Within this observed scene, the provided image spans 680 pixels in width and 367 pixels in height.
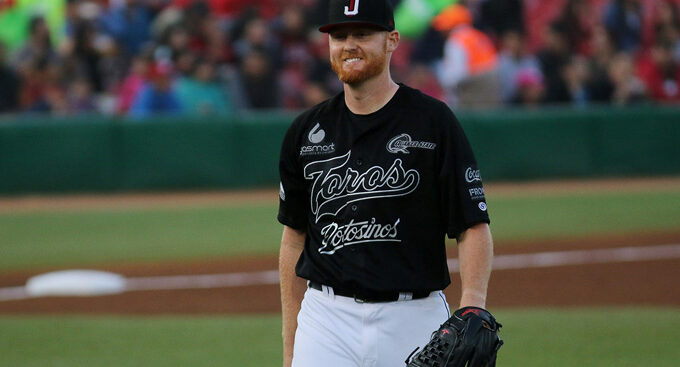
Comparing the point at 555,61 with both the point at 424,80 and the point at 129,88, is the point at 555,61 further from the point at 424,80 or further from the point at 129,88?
the point at 129,88

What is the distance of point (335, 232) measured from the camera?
3699 mm

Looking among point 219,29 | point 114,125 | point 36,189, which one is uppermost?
point 219,29

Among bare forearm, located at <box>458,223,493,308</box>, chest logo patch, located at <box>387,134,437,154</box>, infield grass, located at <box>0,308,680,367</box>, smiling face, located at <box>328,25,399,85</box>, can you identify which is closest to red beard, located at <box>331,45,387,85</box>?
smiling face, located at <box>328,25,399,85</box>

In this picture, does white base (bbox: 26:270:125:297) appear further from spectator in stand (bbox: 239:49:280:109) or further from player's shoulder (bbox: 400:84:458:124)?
player's shoulder (bbox: 400:84:458:124)

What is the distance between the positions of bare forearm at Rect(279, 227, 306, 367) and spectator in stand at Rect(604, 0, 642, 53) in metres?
14.1

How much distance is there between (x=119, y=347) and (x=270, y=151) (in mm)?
7960

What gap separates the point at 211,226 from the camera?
538 inches

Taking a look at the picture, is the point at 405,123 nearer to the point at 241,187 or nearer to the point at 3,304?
the point at 3,304


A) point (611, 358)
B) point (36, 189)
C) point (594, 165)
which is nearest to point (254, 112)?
point (36, 189)

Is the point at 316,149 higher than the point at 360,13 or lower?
lower

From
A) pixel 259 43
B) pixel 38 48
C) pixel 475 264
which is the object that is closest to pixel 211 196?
pixel 259 43

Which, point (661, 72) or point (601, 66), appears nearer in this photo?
point (601, 66)

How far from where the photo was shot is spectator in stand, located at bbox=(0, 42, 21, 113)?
595 inches

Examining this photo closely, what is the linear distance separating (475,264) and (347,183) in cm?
53
